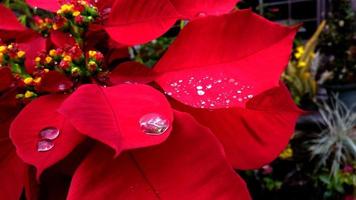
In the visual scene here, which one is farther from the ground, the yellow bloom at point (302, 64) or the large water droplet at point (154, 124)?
the large water droplet at point (154, 124)

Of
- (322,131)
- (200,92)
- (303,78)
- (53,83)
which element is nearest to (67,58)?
(53,83)

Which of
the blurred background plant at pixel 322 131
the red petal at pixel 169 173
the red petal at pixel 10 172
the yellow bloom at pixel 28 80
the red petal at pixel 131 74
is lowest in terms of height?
the blurred background plant at pixel 322 131

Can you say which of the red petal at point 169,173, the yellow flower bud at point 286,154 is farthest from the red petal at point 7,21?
the yellow flower bud at point 286,154

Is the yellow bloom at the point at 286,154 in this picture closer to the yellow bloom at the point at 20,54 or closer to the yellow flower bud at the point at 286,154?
the yellow flower bud at the point at 286,154

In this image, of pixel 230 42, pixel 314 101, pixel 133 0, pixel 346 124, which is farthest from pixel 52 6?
pixel 314 101

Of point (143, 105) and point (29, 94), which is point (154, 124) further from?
point (29, 94)

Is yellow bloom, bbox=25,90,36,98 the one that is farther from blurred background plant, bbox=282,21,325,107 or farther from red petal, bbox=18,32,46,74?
blurred background plant, bbox=282,21,325,107
